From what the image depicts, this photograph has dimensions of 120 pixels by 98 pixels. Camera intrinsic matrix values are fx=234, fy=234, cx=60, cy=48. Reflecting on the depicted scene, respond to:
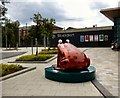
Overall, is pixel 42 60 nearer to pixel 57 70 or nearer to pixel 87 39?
pixel 57 70

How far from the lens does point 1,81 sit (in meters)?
9.12

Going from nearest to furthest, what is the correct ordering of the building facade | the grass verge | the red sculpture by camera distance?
the red sculpture < the grass verge < the building facade

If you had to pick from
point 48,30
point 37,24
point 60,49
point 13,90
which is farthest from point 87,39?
point 13,90

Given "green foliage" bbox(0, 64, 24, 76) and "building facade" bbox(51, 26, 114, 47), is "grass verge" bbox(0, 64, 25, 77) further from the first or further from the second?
"building facade" bbox(51, 26, 114, 47)

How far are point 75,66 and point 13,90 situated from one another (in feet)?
9.20

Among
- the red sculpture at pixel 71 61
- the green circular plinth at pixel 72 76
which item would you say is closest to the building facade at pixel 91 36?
the red sculpture at pixel 71 61

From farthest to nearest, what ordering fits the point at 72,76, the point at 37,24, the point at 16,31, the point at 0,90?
1. the point at 16,31
2. the point at 37,24
3. the point at 72,76
4. the point at 0,90

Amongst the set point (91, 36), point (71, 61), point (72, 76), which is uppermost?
point (91, 36)

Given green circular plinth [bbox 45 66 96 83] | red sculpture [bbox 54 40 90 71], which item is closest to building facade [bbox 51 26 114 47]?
red sculpture [bbox 54 40 90 71]

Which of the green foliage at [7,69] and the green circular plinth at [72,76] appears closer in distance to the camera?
the green circular plinth at [72,76]

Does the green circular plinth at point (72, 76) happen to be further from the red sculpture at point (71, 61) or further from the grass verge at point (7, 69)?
the grass verge at point (7, 69)

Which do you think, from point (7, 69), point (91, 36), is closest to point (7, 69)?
point (7, 69)

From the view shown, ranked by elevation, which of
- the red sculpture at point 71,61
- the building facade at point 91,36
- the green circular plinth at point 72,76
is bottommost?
the green circular plinth at point 72,76

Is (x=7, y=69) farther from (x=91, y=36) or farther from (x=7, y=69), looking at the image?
(x=91, y=36)
